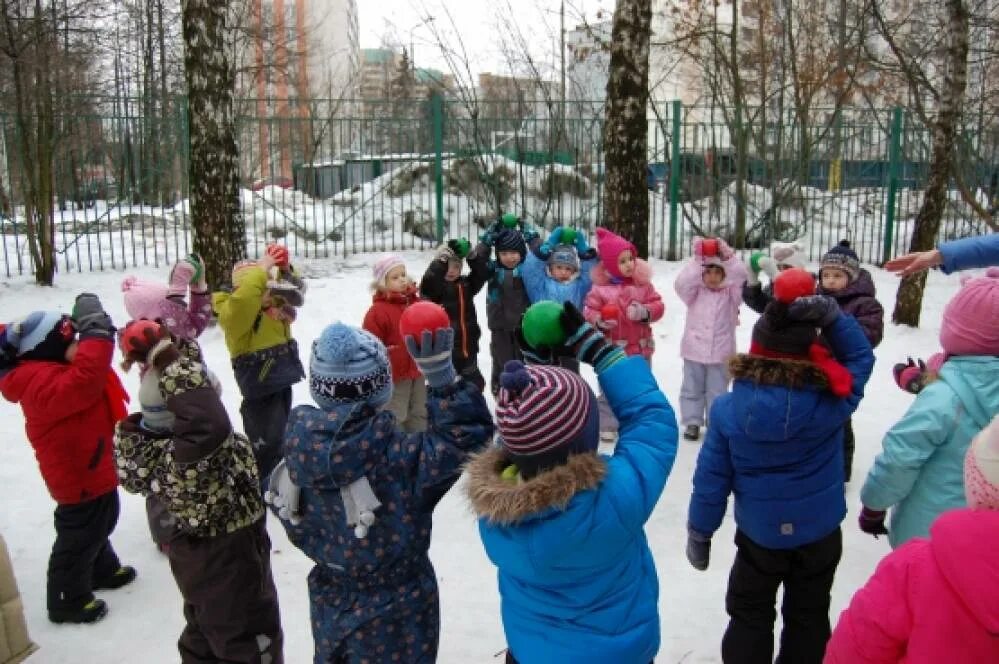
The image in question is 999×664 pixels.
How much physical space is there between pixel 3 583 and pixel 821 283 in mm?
4085

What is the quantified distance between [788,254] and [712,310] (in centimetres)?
100

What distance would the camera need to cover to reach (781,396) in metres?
2.66

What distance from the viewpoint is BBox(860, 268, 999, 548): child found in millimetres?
2615

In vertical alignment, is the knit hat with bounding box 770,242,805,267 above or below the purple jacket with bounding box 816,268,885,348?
above

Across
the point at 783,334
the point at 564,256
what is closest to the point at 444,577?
the point at 783,334

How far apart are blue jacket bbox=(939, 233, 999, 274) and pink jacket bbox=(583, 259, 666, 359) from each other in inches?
85.7

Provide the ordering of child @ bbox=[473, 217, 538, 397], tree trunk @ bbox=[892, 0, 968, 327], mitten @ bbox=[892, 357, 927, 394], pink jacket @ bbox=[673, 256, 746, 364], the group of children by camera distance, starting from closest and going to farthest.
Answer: the group of children, mitten @ bbox=[892, 357, 927, 394], pink jacket @ bbox=[673, 256, 746, 364], child @ bbox=[473, 217, 538, 397], tree trunk @ bbox=[892, 0, 968, 327]

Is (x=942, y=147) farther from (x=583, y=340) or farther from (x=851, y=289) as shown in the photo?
(x=583, y=340)

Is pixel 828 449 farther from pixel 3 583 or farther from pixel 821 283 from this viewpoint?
pixel 3 583

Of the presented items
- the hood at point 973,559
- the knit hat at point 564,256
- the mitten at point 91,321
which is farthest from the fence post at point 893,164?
the hood at point 973,559

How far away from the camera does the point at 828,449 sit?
9.27 feet

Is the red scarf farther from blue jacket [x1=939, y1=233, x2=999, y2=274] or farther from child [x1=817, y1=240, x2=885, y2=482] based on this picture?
child [x1=817, y1=240, x2=885, y2=482]

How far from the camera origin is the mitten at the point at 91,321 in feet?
11.2

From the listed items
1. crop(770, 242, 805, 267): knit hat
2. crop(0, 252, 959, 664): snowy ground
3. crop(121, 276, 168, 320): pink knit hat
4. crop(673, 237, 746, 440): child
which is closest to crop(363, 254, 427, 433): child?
crop(0, 252, 959, 664): snowy ground
